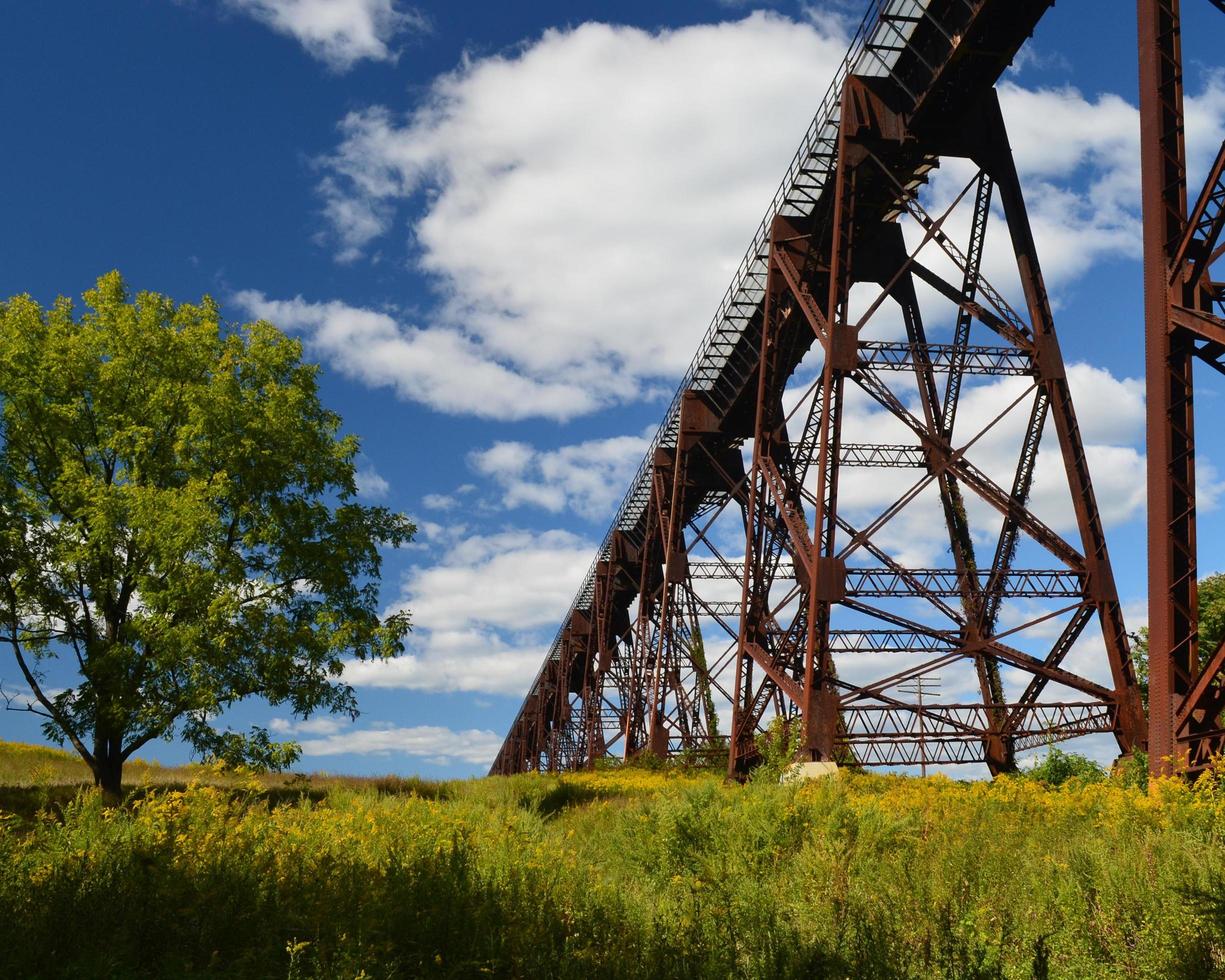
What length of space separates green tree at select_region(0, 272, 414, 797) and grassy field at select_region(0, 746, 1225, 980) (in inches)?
252

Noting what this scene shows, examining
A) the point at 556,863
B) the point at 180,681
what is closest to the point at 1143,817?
the point at 556,863

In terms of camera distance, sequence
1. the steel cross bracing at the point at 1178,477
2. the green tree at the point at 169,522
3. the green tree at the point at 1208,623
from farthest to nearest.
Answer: the green tree at the point at 1208,623 → the green tree at the point at 169,522 → the steel cross bracing at the point at 1178,477

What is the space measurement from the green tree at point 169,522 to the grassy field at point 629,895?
6.40m

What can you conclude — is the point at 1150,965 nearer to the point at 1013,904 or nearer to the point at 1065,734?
the point at 1013,904

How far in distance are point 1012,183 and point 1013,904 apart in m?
13.6

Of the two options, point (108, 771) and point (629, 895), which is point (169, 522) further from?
point (629, 895)

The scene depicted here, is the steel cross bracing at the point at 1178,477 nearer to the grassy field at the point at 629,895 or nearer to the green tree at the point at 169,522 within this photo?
the grassy field at the point at 629,895

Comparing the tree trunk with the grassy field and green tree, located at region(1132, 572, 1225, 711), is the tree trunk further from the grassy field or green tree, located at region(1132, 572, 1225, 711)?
green tree, located at region(1132, 572, 1225, 711)

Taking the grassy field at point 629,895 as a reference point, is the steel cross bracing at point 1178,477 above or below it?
above

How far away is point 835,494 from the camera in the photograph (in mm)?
15914

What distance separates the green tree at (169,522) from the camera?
559 inches

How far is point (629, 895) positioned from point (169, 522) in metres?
9.98

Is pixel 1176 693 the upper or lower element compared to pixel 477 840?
upper

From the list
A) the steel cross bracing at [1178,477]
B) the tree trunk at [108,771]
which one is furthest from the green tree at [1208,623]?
the tree trunk at [108,771]
